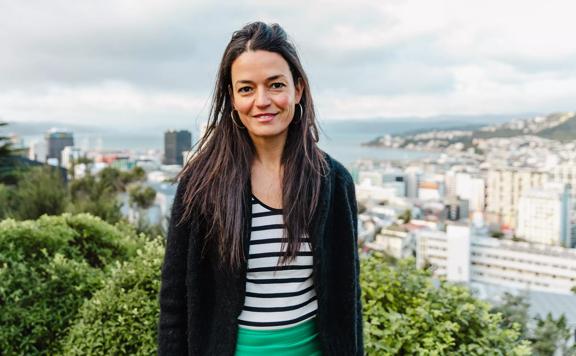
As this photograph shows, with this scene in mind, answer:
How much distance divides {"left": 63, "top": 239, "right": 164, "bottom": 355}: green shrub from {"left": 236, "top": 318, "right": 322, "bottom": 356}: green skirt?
1.12 metres

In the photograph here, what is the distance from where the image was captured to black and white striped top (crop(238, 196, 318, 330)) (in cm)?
104

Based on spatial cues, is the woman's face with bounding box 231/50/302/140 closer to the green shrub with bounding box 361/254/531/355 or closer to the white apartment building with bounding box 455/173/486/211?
the green shrub with bounding box 361/254/531/355

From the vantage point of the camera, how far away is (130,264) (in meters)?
2.28

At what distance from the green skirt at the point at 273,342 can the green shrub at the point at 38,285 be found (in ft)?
5.88

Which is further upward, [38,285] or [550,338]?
[38,285]

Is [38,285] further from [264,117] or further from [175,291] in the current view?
[264,117]

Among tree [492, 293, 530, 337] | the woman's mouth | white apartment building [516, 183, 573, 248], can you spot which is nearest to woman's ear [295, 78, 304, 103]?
the woman's mouth

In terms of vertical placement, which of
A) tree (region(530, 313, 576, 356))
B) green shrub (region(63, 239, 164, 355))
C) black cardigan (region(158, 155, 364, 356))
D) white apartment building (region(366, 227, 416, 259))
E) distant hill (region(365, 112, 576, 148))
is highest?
distant hill (region(365, 112, 576, 148))

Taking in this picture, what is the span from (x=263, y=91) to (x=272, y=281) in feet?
1.34

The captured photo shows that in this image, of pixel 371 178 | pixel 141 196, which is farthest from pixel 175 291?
pixel 371 178

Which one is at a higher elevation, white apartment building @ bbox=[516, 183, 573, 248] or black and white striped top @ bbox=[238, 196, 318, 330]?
black and white striped top @ bbox=[238, 196, 318, 330]

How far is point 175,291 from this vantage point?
1.06m

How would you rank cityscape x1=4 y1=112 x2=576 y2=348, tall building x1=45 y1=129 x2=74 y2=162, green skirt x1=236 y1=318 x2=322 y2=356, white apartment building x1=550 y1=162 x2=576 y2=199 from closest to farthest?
green skirt x1=236 y1=318 x2=322 y2=356, cityscape x1=4 y1=112 x2=576 y2=348, white apartment building x1=550 y1=162 x2=576 y2=199, tall building x1=45 y1=129 x2=74 y2=162

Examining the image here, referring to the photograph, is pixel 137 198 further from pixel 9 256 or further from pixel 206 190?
pixel 206 190
